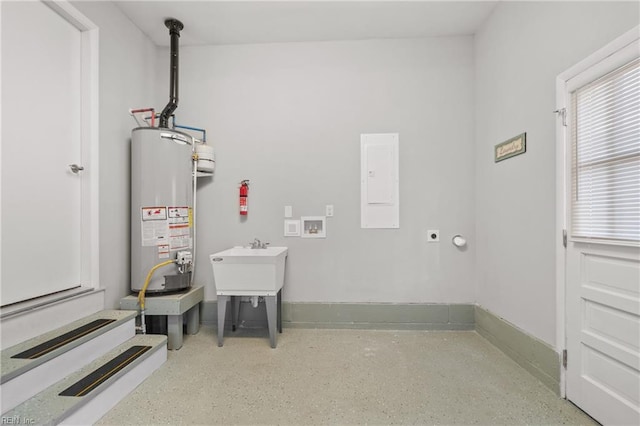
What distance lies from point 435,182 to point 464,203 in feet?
1.14

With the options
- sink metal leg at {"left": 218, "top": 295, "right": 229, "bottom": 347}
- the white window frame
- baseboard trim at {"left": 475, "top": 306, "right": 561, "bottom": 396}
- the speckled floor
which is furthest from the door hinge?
sink metal leg at {"left": 218, "top": 295, "right": 229, "bottom": 347}

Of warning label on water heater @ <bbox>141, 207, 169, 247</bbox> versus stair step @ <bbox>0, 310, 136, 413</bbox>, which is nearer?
stair step @ <bbox>0, 310, 136, 413</bbox>

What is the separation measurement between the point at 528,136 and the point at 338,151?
150 centimetres

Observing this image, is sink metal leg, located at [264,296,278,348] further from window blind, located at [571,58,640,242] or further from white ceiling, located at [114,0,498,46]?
white ceiling, located at [114,0,498,46]

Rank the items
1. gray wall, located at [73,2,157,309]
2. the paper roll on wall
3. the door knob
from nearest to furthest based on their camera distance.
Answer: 1. the door knob
2. gray wall, located at [73,2,157,309]
3. the paper roll on wall

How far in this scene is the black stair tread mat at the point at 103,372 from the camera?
136cm

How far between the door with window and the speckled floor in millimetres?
260

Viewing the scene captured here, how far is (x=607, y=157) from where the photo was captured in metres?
1.36

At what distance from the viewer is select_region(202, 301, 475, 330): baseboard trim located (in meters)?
2.51

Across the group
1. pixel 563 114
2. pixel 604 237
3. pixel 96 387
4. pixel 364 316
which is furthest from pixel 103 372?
pixel 563 114

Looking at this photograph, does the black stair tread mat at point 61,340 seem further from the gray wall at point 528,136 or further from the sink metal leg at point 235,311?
the gray wall at point 528,136

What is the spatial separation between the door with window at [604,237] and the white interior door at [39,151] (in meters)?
3.29

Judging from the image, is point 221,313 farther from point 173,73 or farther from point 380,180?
point 173,73

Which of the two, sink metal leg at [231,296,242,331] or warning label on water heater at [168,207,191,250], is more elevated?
warning label on water heater at [168,207,191,250]
